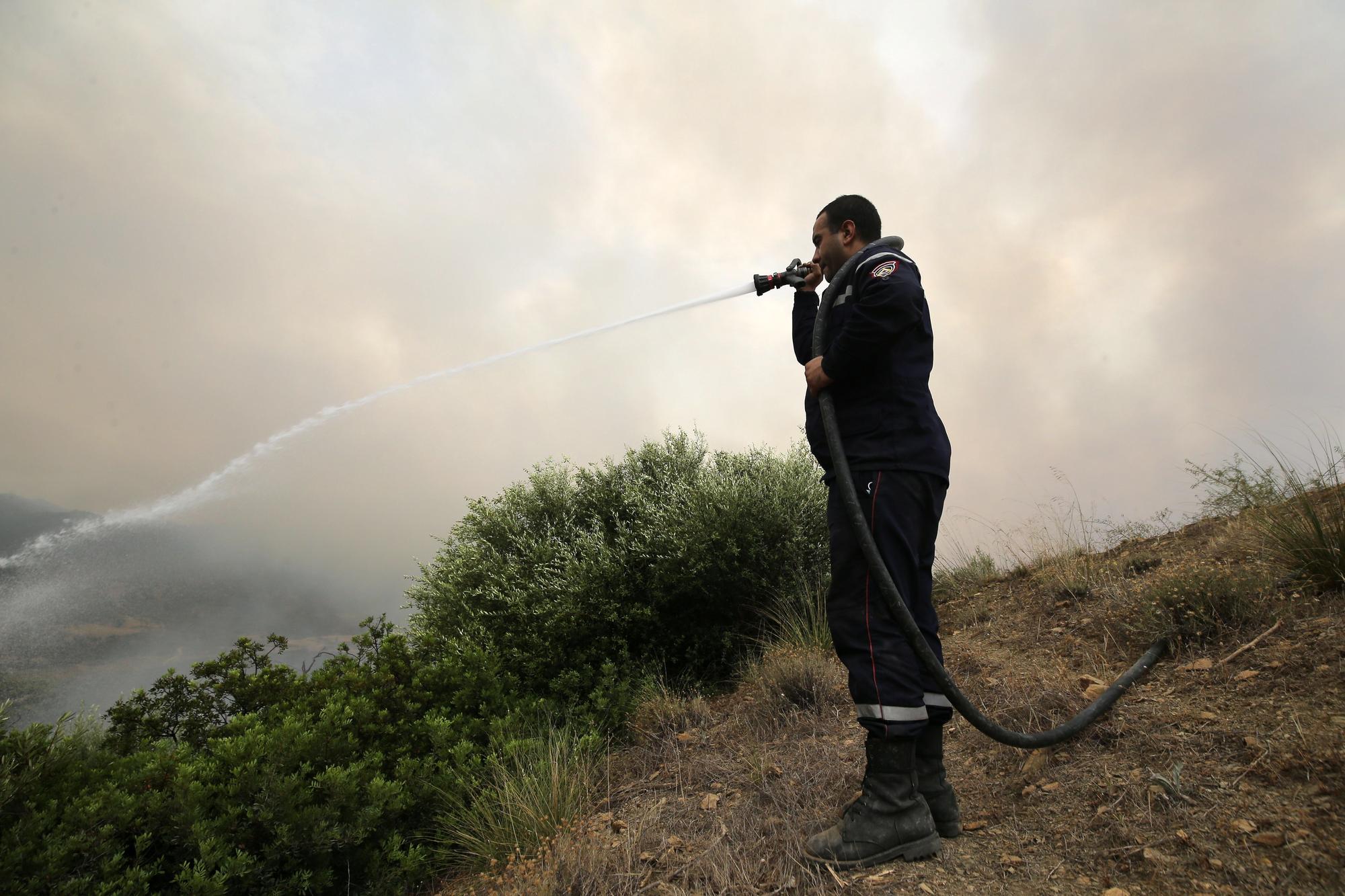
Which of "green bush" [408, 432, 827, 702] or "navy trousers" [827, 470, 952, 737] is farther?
"green bush" [408, 432, 827, 702]

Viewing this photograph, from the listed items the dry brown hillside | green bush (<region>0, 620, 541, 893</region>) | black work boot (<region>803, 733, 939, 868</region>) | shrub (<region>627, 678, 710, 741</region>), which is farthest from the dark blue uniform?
green bush (<region>0, 620, 541, 893</region>)

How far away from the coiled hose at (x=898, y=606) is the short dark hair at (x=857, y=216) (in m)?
0.20

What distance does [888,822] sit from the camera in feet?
9.39

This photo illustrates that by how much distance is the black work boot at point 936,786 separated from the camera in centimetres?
309

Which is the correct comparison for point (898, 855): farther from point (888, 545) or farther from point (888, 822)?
point (888, 545)

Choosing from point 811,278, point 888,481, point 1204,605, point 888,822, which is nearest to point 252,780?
point 888,822

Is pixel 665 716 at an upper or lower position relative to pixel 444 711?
lower

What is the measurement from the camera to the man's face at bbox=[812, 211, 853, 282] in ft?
12.1

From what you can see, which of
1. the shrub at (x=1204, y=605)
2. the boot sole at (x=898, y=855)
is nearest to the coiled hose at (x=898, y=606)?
the boot sole at (x=898, y=855)

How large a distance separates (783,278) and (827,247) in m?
0.34

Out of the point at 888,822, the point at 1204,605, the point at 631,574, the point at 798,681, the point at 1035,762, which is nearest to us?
the point at 888,822

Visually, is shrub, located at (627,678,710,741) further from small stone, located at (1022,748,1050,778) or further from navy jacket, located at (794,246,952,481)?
navy jacket, located at (794,246,952,481)

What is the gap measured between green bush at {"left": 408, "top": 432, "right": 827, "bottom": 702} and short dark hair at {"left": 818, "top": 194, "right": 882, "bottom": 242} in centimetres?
362

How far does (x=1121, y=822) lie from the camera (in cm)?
286
